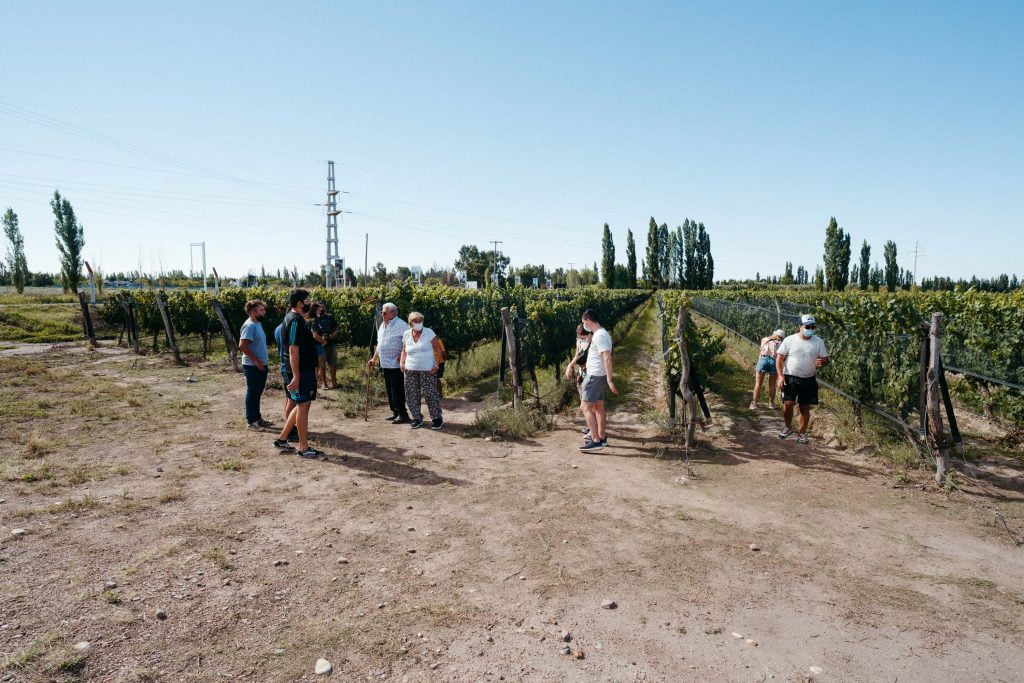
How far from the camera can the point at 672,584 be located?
12.1 ft

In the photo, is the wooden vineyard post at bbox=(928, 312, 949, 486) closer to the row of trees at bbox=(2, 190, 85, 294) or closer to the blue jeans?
the blue jeans

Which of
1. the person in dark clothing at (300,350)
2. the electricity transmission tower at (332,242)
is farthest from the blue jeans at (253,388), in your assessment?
the electricity transmission tower at (332,242)

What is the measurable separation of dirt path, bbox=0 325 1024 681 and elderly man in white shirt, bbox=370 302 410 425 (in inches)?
55.7

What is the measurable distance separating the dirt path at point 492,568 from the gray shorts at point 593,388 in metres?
0.70

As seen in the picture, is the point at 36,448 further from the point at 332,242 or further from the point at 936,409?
the point at 332,242

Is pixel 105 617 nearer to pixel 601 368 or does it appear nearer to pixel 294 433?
pixel 294 433

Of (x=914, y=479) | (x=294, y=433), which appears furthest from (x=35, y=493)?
(x=914, y=479)

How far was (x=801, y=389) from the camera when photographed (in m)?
7.04

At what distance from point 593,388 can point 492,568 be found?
3023 mm

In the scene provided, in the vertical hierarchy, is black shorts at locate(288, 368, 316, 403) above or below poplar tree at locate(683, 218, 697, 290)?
below

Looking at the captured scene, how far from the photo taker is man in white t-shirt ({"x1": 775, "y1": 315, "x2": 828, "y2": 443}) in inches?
272

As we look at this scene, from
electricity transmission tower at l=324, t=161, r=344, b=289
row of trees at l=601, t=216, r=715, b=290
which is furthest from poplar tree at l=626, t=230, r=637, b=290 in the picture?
electricity transmission tower at l=324, t=161, r=344, b=289

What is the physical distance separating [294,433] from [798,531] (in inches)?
227

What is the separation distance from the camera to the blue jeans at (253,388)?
7.45 m
